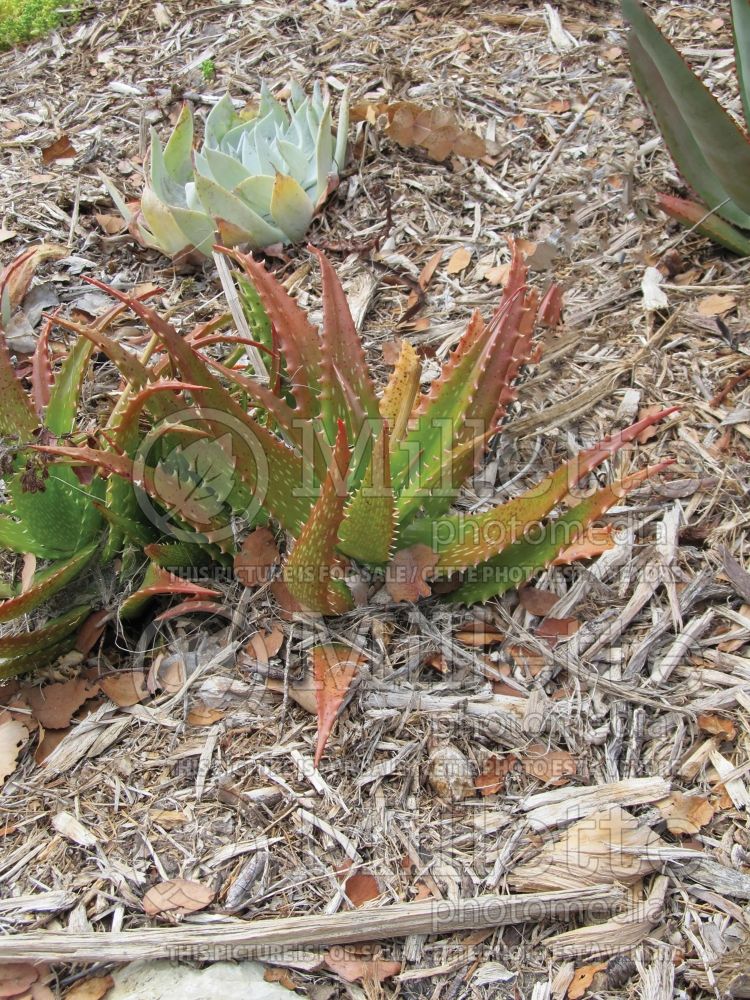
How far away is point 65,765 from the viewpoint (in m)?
1.67

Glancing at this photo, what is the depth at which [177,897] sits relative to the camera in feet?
4.75

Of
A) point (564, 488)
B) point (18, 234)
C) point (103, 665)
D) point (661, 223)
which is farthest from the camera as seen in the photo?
point (18, 234)

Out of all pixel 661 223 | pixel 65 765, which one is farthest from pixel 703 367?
pixel 65 765

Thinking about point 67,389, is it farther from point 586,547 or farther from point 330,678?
point 586,547

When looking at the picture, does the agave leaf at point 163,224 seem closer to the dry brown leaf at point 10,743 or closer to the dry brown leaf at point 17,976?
the dry brown leaf at point 10,743

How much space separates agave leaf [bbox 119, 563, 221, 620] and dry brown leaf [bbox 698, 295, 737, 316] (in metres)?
1.50

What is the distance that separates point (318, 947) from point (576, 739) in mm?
591

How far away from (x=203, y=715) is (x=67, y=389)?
0.76m

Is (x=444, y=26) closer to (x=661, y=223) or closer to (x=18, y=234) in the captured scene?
(x=661, y=223)

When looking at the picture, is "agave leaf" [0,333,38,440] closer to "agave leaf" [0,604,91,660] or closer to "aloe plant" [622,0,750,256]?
"agave leaf" [0,604,91,660]

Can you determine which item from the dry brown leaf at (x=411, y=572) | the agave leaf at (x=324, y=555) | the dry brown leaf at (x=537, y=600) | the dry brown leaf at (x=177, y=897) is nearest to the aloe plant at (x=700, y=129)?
the dry brown leaf at (x=537, y=600)

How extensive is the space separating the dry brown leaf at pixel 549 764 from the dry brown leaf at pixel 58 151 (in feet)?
8.82

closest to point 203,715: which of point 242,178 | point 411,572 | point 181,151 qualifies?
point 411,572

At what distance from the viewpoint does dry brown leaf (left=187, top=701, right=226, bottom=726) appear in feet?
5.56
